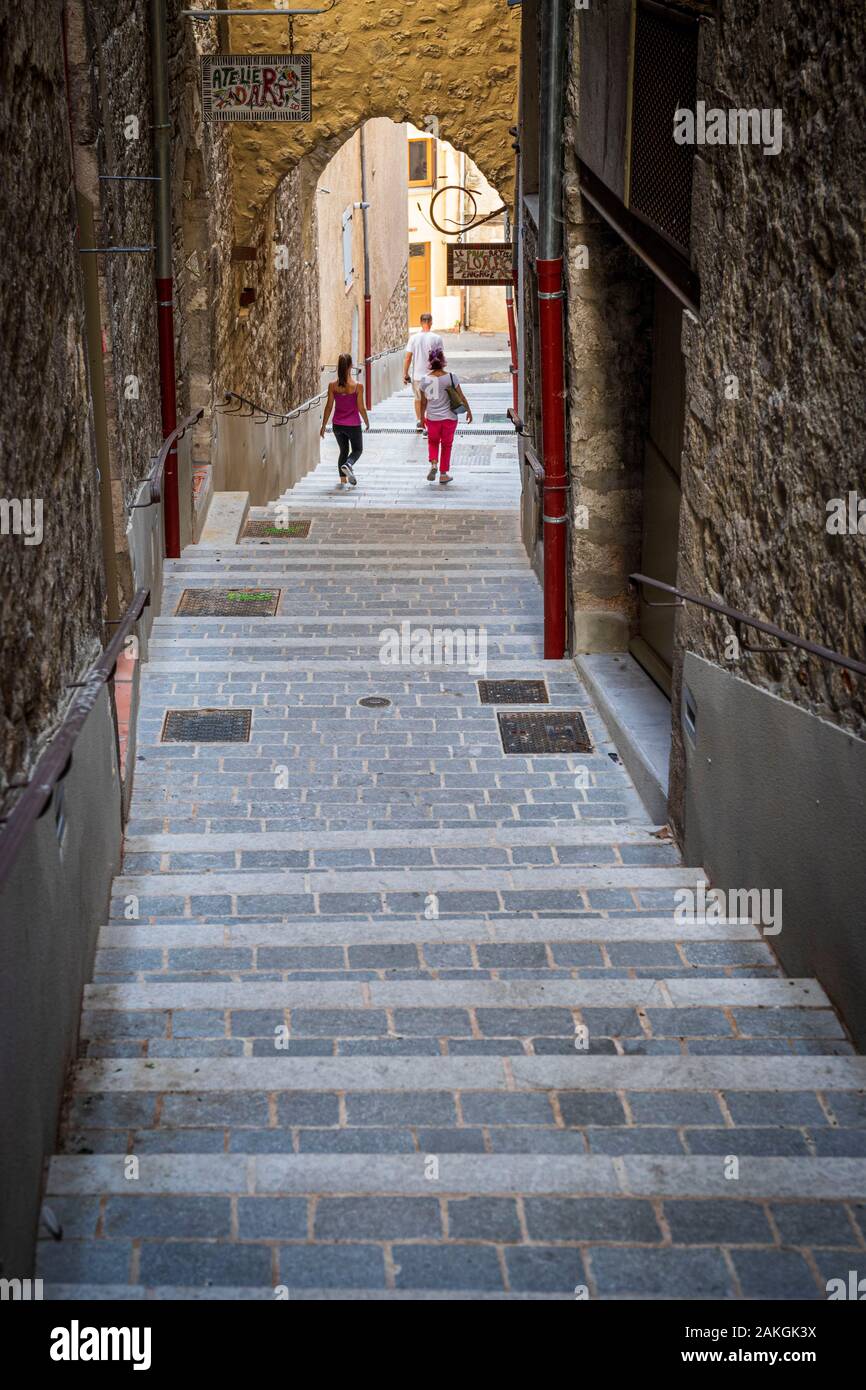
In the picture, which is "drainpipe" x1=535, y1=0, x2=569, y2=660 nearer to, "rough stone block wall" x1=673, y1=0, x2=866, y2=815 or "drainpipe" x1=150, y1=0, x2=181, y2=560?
"drainpipe" x1=150, y1=0, x2=181, y2=560

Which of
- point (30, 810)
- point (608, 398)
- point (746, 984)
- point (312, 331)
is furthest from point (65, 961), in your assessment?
point (312, 331)

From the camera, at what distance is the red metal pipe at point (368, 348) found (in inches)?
1073

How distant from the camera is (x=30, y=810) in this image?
11.6 feet

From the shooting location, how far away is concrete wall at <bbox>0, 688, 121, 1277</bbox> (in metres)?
→ 3.35

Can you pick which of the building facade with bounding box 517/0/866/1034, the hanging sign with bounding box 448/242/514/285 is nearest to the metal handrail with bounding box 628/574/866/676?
the building facade with bounding box 517/0/866/1034

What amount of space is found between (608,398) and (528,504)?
2.59 metres

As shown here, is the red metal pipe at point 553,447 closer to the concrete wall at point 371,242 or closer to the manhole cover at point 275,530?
the manhole cover at point 275,530

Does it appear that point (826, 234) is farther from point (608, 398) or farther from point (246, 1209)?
point (608, 398)

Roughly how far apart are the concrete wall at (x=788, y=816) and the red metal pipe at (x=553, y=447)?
3.04 meters

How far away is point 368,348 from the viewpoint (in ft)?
95.1

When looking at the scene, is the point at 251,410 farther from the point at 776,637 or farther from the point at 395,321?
the point at 395,321

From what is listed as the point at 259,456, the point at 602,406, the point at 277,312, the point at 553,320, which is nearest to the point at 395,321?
the point at 277,312

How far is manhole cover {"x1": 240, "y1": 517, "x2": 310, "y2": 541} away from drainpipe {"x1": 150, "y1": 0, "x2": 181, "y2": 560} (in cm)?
141

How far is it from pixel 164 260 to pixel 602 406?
380 centimetres
